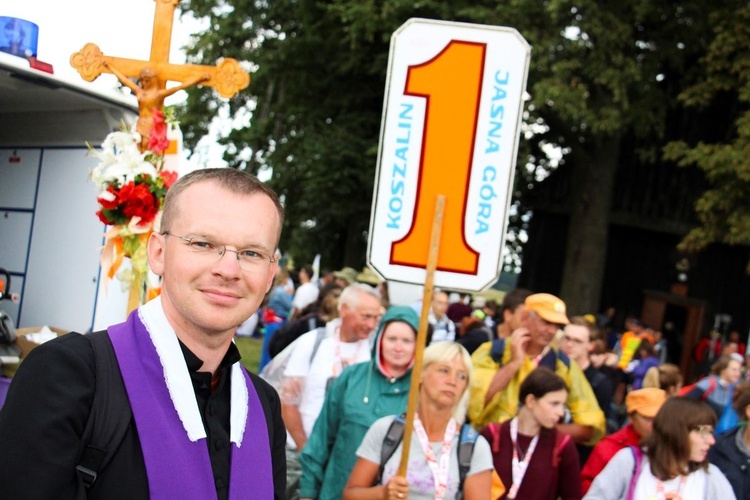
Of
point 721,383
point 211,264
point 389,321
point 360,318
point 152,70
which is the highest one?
point 152,70

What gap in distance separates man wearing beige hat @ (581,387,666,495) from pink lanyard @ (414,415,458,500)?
3.99 feet

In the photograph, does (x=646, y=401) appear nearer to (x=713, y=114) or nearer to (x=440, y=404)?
(x=440, y=404)

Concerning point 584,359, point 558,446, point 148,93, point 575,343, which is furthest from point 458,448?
point 584,359

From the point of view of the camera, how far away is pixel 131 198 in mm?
4699

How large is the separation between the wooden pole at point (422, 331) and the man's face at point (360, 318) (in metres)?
1.81

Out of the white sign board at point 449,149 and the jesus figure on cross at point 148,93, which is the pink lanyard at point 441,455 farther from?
the jesus figure on cross at point 148,93

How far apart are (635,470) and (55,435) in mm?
3733

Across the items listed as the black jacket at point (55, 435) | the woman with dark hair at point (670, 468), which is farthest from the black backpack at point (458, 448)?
the black jacket at point (55, 435)

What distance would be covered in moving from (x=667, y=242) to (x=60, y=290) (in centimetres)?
2418

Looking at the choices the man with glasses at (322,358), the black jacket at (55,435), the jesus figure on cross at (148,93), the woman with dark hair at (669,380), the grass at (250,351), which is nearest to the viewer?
the black jacket at (55,435)

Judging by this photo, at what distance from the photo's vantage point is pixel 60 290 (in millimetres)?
5781

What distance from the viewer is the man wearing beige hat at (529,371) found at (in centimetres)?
583

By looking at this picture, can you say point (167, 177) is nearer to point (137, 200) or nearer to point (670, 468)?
point (137, 200)

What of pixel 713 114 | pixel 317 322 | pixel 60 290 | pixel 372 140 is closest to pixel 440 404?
pixel 60 290
